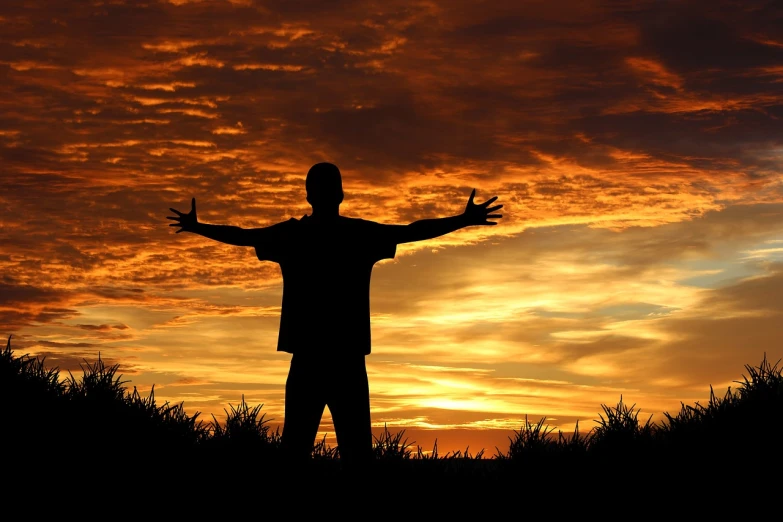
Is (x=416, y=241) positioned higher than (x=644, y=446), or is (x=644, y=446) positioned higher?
(x=416, y=241)

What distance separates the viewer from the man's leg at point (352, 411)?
8.71 m

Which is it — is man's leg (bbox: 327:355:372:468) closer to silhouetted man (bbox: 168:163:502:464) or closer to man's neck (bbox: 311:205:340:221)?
→ silhouetted man (bbox: 168:163:502:464)

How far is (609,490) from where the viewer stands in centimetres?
884

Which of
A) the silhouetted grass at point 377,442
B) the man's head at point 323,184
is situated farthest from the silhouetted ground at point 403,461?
the man's head at point 323,184

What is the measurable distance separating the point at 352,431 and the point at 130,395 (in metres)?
2.99

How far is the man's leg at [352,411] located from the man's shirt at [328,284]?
0.63 feet

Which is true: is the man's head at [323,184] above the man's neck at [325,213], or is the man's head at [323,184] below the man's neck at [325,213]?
above

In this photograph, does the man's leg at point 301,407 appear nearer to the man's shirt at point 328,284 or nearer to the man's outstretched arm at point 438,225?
the man's shirt at point 328,284

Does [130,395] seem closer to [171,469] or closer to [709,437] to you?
[171,469]

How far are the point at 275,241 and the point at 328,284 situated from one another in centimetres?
69

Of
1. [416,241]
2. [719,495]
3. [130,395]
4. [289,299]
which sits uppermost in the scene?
[416,241]

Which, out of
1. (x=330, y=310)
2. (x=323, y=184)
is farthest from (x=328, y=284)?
(x=323, y=184)

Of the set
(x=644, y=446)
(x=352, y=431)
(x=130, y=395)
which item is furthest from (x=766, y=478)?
(x=130, y=395)

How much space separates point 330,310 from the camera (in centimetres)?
871
